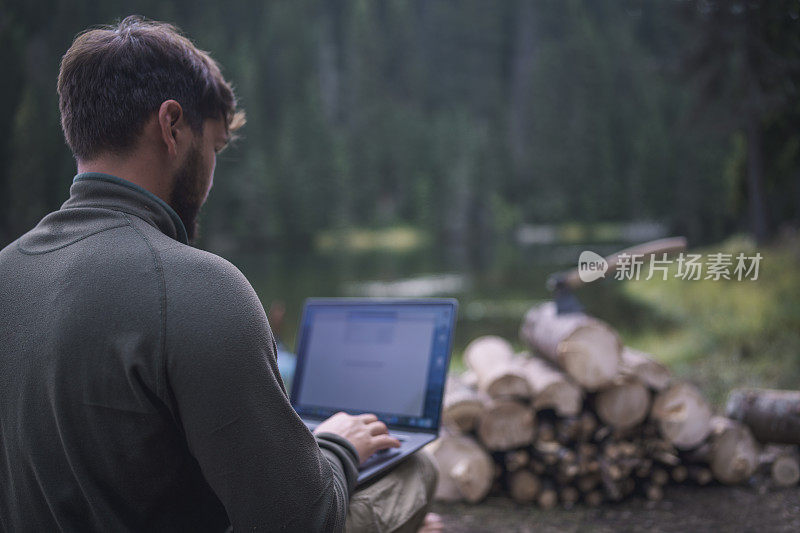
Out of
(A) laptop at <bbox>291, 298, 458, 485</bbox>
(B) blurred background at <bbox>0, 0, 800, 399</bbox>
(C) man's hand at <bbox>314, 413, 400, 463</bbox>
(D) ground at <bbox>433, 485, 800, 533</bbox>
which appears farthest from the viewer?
(B) blurred background at <bbox>0, 0, 800, 399</bbox>

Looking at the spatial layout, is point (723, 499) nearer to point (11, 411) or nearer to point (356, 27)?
point (11, 411)

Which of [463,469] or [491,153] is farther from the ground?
[491,153]

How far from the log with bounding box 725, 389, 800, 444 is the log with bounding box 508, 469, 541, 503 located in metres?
0.95

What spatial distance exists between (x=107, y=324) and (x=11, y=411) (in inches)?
10.1

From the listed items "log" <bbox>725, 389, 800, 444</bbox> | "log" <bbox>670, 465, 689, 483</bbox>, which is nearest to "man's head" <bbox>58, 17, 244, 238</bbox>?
"log" <bbox>670, 465, 689, 483</bbox>

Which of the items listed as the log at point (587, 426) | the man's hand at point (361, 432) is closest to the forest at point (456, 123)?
the log at point (587, 426)

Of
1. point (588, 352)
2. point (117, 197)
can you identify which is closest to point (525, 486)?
point (588, 352)

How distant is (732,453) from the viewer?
2.54m

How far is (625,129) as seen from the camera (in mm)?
14922

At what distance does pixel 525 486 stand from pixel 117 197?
84.5 inches

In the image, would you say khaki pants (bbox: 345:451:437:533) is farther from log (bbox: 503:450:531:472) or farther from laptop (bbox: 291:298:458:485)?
log (bbox: 503:450:531:472)

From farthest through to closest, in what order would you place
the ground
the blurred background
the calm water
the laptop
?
1. the calm water
2. the blurred background
3. the ground
4. the laptop

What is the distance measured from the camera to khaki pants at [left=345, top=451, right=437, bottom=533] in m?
1.28

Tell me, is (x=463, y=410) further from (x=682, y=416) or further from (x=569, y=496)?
(x=682, y=416)
